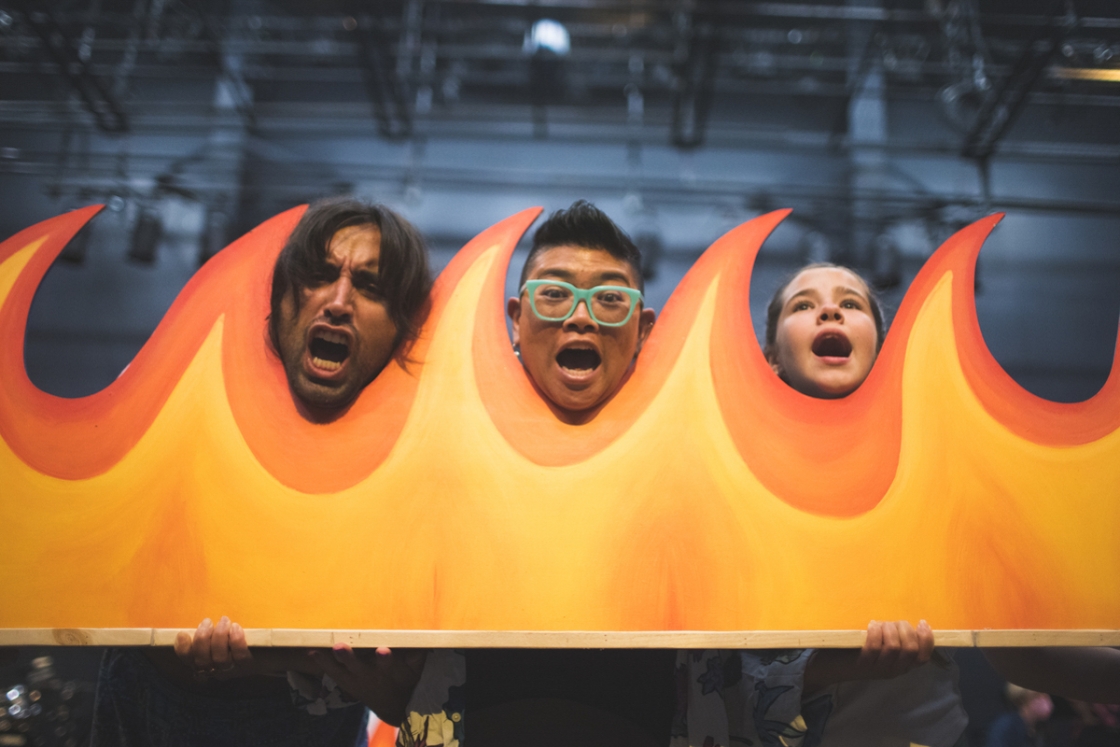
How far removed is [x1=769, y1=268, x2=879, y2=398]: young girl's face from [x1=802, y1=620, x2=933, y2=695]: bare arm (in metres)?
0.58

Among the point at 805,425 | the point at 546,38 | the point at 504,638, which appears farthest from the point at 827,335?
the point at 546,38

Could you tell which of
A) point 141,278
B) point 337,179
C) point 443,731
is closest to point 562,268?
point 443,731

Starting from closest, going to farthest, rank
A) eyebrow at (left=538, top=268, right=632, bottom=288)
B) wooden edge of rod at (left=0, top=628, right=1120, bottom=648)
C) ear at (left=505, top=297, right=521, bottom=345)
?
wooden edge of rod at (left=0, top=628, right=1120, bottom=648) → eyebrow at (left=538, top=268, right=632, bottom=288) → ear at (left=505, top=297, right=521, bottom=345)

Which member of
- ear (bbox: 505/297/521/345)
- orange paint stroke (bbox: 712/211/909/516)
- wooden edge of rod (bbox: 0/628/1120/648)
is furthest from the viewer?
ear (bbox: 505/297/521/345)

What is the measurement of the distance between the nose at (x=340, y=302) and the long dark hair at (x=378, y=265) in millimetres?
74

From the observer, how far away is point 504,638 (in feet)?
4.39

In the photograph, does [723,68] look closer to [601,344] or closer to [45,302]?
[601,344]

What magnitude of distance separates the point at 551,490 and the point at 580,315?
0.42 metres

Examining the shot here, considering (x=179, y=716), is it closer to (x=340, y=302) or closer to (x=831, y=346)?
(x=340, y=302)

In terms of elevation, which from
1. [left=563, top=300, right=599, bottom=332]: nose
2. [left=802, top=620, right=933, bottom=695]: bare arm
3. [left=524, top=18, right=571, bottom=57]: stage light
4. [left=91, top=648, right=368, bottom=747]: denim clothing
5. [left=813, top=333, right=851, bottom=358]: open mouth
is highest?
[left=524, top=18, right=571, bottom=57]: stage light

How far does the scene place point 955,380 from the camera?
65.8 inches

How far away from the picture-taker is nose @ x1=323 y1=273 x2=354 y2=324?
1628 millimetres

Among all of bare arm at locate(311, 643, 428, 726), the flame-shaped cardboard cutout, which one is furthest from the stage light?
bare arm at locate(311, 643, 428, 726)

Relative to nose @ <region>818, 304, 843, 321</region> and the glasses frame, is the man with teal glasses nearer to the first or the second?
the glasses frame
